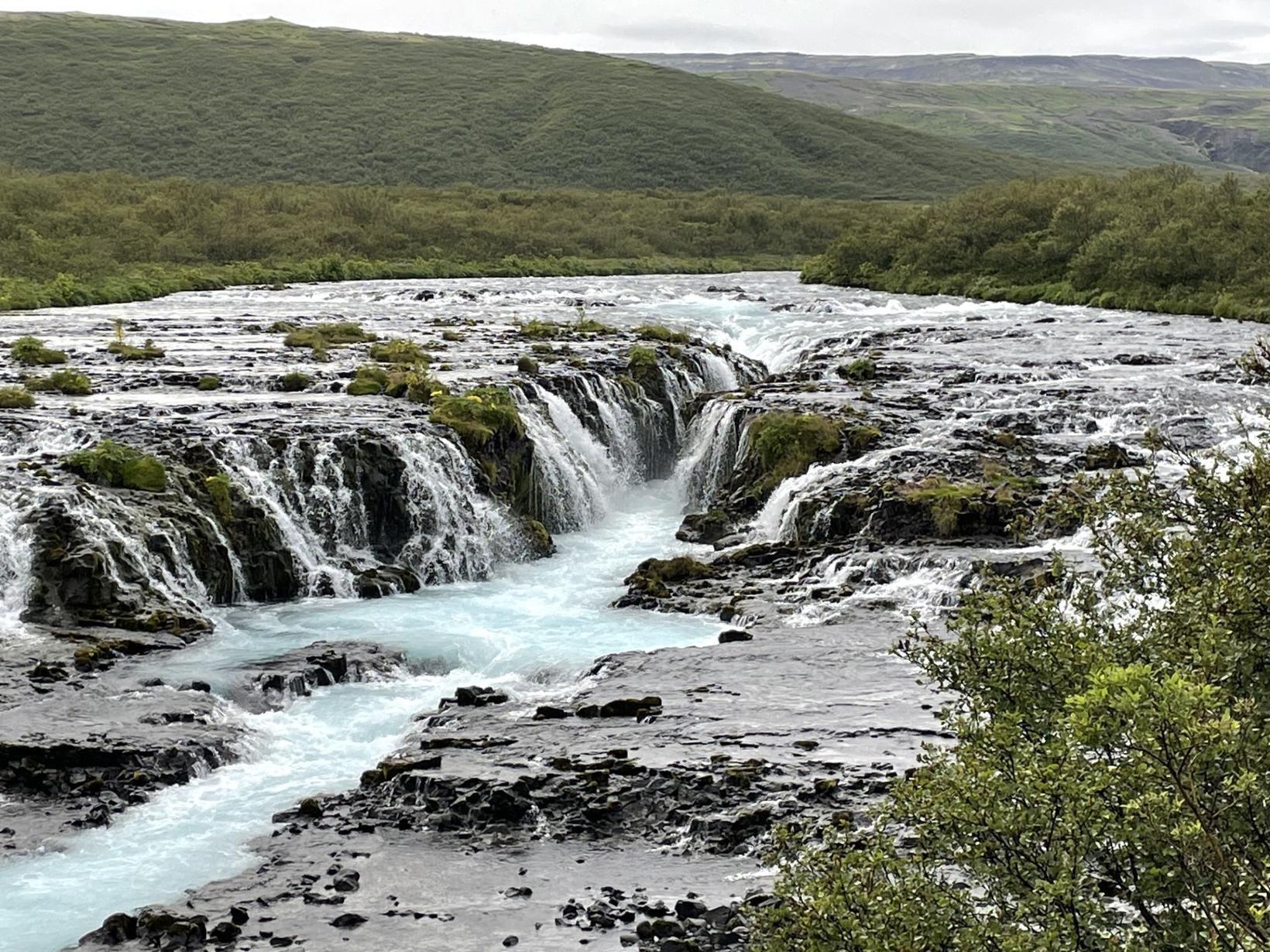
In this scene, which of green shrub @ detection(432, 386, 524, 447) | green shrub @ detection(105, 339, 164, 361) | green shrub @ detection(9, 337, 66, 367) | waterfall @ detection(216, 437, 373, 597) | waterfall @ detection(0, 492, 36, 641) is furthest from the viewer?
green shrub @ detection(105, 339, 164, 361)

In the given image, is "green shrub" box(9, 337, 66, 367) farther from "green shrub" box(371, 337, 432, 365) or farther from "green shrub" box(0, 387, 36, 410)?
"green shrub" box(371, 337, 432, 365)

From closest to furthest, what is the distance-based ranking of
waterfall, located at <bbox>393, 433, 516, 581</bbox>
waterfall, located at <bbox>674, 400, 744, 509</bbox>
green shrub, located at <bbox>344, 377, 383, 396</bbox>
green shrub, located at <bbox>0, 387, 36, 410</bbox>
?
waterfall, located at <bbox>393, 433, 516, 581</bbox>
green shrub, located at <bbox>0, 387, 36, 410</bbox>
waterfall, located at <bbox>674, 400, 744, 509</bbox>
green shrub, located at <bbox>344, 377, 383, 396</bbox>

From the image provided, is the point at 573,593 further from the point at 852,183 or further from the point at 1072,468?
the point at 852,183

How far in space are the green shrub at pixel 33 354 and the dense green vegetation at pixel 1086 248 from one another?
47.3m

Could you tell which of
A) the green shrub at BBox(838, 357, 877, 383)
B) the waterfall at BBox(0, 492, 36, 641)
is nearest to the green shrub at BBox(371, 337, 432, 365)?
the green shrub at BBox(838, 357, 877, 383)

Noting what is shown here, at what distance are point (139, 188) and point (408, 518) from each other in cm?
8567

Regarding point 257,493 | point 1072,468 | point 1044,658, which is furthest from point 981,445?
point 1044,658

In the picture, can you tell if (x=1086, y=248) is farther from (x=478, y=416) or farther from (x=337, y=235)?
(x=337, y=235)

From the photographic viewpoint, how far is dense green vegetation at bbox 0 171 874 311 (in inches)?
2943

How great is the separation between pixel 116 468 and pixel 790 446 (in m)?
16.4

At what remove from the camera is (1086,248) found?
69312mm

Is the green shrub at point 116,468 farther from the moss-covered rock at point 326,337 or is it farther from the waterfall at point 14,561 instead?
the moss-covered rock at point 326,337

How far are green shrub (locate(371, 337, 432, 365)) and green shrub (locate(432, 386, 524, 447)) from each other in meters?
7.38

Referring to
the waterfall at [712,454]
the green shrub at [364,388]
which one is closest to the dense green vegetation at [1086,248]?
the waterfall at [712,454]
